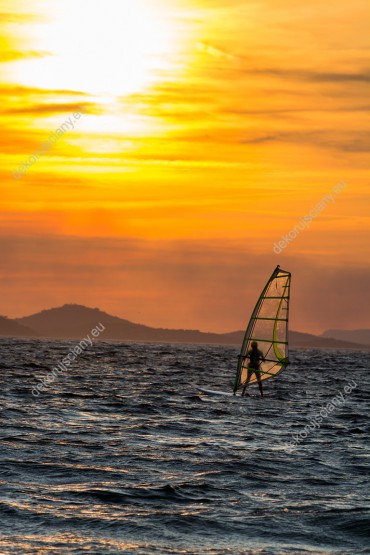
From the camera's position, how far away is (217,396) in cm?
3416

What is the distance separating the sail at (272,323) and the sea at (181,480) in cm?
360

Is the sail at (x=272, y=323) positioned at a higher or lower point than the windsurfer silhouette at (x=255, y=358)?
higher

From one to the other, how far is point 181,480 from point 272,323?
57.3 feet

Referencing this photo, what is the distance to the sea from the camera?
11.6 meters

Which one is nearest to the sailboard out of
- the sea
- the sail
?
the sail

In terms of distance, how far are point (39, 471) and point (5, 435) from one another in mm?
4804

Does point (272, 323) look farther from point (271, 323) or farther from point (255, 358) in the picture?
point (255, 358)

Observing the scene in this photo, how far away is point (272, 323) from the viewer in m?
32.5

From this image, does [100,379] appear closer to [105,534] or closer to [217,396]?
[217,396]

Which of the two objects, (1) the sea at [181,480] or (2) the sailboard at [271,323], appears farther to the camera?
(2) the sailboard at [271,323]

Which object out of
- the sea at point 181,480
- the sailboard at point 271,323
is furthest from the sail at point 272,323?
the sea at point 181,480

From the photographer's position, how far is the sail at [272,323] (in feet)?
106

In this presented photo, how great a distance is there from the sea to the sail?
3596 mm

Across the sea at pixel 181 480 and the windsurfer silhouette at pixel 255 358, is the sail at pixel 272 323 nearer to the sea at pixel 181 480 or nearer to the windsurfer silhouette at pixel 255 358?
the windsurfer silhouette at pixel 255 358
